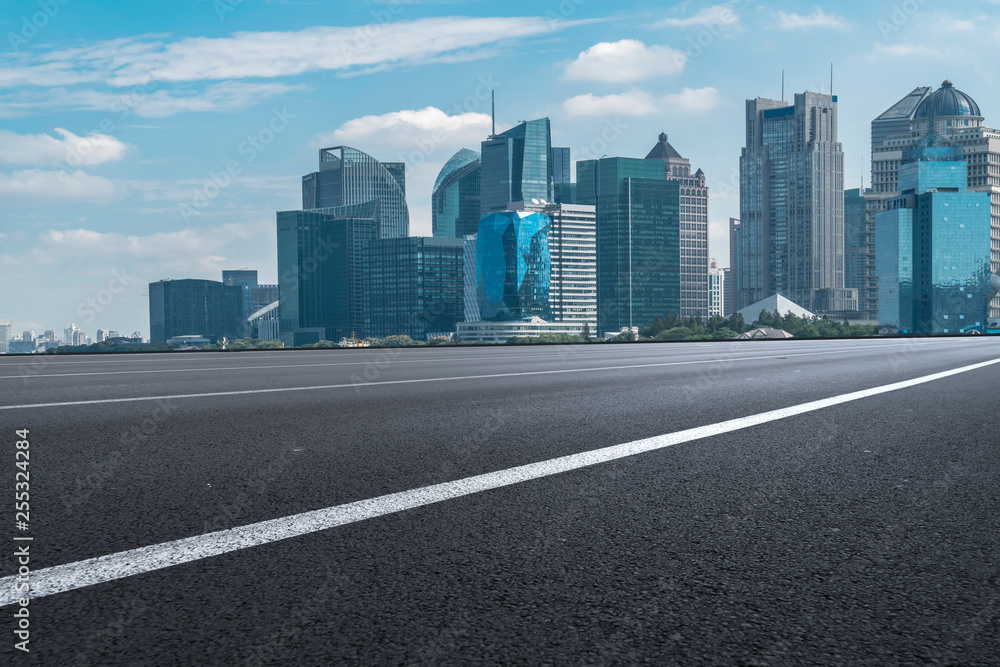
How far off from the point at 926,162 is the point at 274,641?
222944 mm

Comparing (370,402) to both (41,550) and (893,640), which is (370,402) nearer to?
(41,550)

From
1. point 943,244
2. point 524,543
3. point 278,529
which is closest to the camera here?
point 524,543

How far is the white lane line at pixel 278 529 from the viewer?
281cm

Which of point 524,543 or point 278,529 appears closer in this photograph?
point 524,543

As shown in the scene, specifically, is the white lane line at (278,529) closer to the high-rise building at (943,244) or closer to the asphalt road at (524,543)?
the asphalt road at (524,543)

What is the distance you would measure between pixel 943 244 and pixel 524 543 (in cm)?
21863

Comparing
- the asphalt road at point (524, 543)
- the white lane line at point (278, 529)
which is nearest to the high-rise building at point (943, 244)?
the asphalt road at point (524, 543)

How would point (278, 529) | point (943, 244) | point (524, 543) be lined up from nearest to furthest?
point (524, 543) → point (278, 529) → point (943, 244)

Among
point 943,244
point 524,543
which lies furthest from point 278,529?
point 943,244

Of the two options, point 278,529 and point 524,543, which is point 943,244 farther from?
point 278,529

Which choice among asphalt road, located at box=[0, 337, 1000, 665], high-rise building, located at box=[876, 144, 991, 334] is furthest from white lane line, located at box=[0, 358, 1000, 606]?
high-rise building, located at box=[876, 144, 991, 334]

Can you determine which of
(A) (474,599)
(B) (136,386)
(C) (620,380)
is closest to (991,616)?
(A) (474,599)

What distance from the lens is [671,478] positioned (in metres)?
4.62

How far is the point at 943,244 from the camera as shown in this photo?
195125mm
